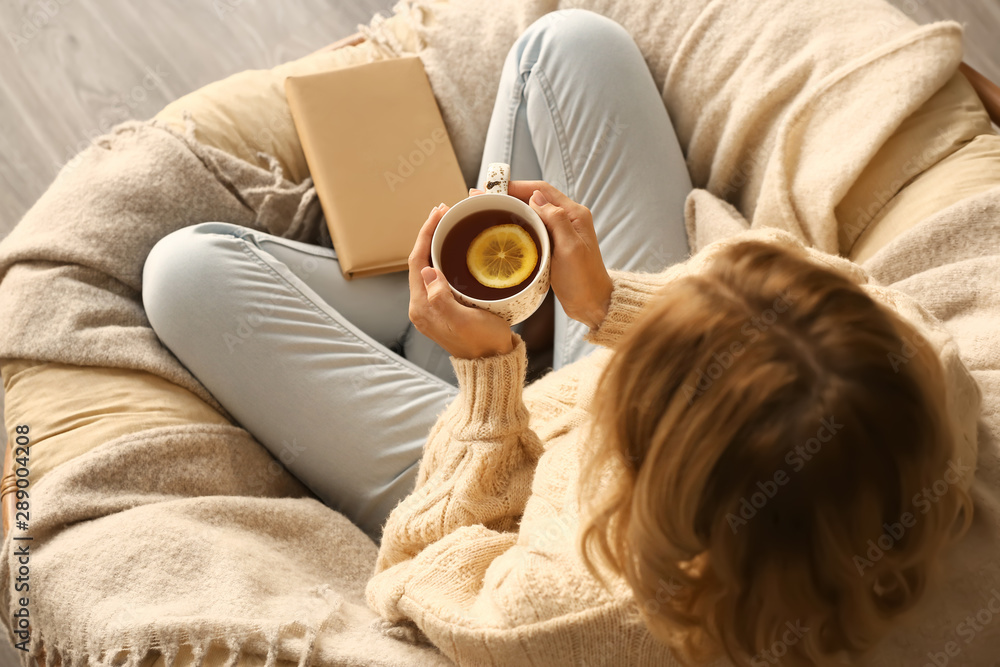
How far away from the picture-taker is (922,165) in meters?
1.03

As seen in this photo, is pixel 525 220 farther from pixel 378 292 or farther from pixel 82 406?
pixel 82 406

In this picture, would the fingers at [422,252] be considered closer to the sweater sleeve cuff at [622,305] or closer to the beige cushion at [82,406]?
the sweater sleeve cuff at [622,305]

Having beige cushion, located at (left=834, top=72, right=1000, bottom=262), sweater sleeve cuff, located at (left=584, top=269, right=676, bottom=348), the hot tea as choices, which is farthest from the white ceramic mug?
beige cushion, located at (left=834, top=72, right=1000, bottom=262)

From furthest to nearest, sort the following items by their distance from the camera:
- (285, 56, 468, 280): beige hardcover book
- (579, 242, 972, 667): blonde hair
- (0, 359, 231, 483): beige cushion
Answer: (285, 56, 468, 280): beige hardcover book < (0, 359, 231, 483): beige cushion < (579, 242, 972, 667): blonde hair

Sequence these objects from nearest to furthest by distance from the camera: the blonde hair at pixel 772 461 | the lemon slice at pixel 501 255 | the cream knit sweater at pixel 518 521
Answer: the blonde hair at pixel 772 461 < the cream knit sweater at pixel 518 521 < the lemon slice at pixel 501 255

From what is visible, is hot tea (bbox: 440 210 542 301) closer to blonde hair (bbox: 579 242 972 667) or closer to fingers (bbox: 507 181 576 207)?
fingers (bbox: 507 181 576 207)

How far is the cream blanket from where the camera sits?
2.67 feet

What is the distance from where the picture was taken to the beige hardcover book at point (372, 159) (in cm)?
117

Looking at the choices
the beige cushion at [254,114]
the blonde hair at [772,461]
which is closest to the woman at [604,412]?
the blonde hair at [772,461]

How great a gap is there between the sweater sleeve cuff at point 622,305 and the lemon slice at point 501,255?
0.43 ft

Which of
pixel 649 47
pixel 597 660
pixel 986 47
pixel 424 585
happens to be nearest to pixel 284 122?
pixel 649 47

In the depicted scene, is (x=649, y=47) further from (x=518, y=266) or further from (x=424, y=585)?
(x=424, y=585)

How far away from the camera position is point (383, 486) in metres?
1.03

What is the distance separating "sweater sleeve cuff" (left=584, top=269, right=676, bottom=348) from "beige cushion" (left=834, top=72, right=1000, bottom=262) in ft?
1.40
